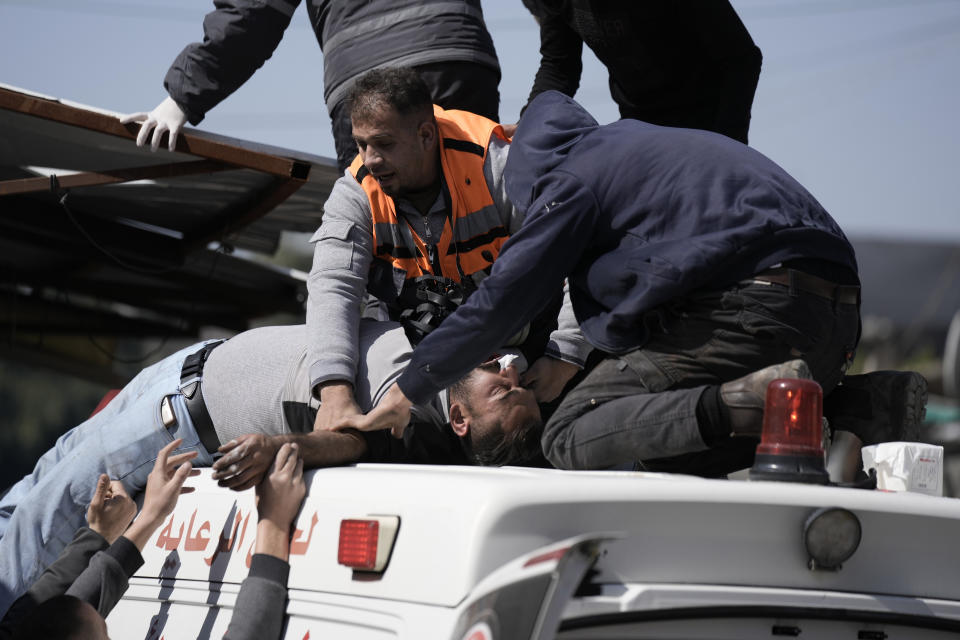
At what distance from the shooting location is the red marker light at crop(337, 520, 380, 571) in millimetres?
2443

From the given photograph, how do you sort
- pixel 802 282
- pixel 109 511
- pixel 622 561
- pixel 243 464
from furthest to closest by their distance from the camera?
pixel 109 511 < pixel 802 282 < pixel 243 464 < pixel 622 561

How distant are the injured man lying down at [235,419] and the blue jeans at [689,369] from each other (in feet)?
1.07

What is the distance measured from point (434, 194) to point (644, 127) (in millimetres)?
870

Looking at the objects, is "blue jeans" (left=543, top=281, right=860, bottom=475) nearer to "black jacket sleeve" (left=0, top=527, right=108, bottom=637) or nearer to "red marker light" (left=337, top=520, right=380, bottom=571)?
"red marker light" (left=337, top=520, right=380, bottom=571)

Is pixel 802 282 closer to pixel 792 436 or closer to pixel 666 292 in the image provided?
pixel 666 292

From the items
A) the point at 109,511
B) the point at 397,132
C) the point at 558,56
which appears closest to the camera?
the point at 109,511

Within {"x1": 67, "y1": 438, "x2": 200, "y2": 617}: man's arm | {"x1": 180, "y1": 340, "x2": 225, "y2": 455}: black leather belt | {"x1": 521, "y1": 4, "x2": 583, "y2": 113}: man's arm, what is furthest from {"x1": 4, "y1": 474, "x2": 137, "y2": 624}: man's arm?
{"x1": 521, "y1": 4, "x2": 583, "y2": 113}: man's arm

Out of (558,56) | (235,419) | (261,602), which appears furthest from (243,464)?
(558,56)

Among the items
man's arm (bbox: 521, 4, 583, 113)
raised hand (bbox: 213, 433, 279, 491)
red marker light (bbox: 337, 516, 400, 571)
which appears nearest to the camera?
red marker light (bbox: 337, 516, 400, 571)

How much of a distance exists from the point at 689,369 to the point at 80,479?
2.07 metres

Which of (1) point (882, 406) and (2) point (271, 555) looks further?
(1) point (882, 406)

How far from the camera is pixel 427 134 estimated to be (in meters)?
4.09

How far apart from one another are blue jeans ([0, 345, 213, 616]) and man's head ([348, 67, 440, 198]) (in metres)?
1.03

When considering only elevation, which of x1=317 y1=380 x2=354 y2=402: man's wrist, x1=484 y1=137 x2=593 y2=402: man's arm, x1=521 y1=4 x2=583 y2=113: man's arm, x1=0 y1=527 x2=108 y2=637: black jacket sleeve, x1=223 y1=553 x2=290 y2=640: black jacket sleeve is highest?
x1=521 y1=4 x2=583 y2=113: man's arm
